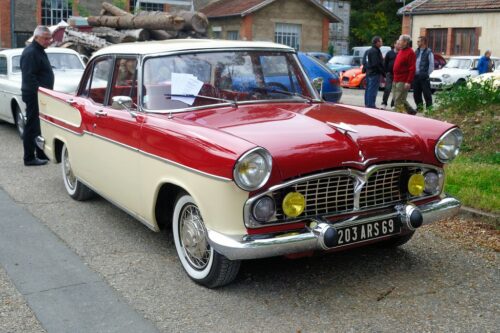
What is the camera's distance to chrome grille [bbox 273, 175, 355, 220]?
4.10 metres

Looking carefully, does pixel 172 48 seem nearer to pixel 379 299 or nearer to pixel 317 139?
pixel 317 139

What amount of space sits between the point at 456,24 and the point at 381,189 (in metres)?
34.8

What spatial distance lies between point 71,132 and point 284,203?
3195 millimetres

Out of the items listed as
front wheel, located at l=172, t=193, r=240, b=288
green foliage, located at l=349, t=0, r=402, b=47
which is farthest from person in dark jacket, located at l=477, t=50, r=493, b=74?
green foliage, located at l=349, t=0, r=402, b=47

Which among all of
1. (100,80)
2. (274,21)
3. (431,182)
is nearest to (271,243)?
(431,182)

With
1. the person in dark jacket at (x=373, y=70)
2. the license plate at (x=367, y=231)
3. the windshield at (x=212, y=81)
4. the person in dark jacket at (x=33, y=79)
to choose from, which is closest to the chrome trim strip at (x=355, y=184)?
the license plate at (x=367, y=231)

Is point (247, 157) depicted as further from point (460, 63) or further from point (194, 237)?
point (460, 63)

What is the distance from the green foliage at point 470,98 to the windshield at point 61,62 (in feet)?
21.4

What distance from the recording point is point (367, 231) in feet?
13.9

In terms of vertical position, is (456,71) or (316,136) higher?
(456,71)

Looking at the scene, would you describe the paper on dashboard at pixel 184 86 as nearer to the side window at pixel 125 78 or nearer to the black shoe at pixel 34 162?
the side window at pixel 125 78

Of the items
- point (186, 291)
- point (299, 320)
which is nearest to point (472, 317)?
point (299, 320)

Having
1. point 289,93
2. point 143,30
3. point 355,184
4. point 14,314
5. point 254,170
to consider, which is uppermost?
point 143,30

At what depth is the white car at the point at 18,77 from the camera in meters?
10.9
